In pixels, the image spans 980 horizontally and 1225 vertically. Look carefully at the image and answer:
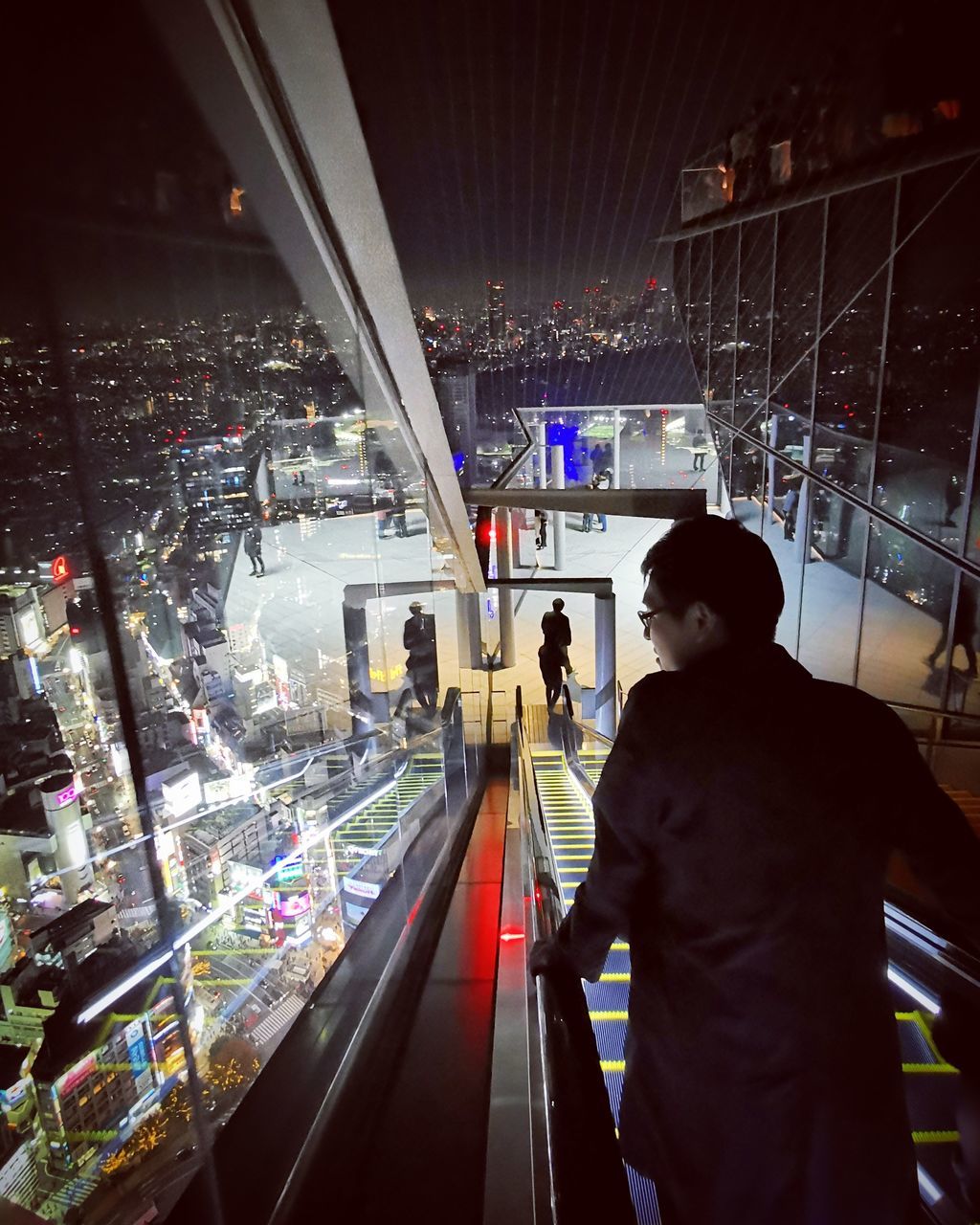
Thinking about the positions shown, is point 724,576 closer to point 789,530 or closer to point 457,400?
point 457,400

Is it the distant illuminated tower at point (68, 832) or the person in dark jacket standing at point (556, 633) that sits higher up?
the distant illuminated tower at point (68, 832)

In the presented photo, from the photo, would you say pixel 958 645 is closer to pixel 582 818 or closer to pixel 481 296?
pixel 582 818

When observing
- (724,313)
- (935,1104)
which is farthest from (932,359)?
(935,1104)

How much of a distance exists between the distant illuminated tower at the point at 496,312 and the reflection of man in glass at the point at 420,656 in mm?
2866

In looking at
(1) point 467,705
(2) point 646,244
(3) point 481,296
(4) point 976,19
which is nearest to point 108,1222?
(3) point 481,296

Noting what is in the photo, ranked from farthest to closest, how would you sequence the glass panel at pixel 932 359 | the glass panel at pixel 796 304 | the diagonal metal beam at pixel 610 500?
the glass panel at pixel 796 304
the diagonal metal beam at pixel 610 500
the glass panel at pixel 932 359

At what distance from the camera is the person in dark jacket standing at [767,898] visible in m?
0.85

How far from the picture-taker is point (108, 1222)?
1.17 metres

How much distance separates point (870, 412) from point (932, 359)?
0.68 meters

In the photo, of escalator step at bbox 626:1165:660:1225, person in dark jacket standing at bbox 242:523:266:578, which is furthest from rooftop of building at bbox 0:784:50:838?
person in dark jacket standing at bbox 242:523:266:578

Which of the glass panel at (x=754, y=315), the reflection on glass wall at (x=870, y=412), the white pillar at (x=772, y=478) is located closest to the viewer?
the reflection on glass wall at (x=870, y=412)

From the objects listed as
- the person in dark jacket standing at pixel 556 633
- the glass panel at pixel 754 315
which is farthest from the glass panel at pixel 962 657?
the person in dark jacket standing at pixel 556 633

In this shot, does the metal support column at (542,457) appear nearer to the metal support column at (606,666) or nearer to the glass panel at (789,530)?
the metal support column at (606,666)

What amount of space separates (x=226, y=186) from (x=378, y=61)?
65cm
